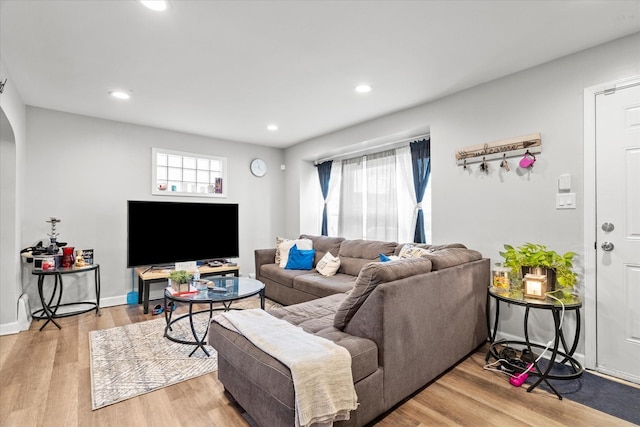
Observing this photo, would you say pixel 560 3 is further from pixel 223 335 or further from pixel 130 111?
pixel 130 111

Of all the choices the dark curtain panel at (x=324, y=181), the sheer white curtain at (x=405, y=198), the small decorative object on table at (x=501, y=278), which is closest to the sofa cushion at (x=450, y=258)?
the small decorative object on table at (x=501, y=278)

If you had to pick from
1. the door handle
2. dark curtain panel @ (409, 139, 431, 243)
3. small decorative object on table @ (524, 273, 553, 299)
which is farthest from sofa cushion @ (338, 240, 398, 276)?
the door handle

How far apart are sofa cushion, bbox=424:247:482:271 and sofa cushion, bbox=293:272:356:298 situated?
1.16 m

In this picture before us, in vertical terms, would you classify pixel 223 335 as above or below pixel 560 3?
below

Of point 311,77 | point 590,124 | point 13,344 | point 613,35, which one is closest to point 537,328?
point 590,124

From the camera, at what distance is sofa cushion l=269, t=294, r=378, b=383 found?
1646 millimetres

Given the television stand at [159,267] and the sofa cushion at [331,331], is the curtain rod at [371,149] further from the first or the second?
the television stand at [159,267]

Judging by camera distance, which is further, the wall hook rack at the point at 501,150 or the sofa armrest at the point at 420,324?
the wall hook rack at the point at 501,150

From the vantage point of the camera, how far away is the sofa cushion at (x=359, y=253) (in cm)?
394

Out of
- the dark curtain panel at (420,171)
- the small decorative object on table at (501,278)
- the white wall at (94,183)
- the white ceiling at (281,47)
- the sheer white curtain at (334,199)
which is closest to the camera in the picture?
the white ceiling at (281,47)

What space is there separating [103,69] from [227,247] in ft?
9.05

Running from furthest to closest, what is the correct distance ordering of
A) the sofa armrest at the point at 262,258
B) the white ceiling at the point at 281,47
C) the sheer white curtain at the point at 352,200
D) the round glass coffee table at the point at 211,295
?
the sheer white curtain at the point at 352,200 → the sofa armrest at the point at 262,258 → the round glass coffee table at the point at 211,295 → the white ceiling at the point at 281,47

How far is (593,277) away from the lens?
239 centimetres

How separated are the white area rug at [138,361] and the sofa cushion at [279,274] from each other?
3.68 ft
